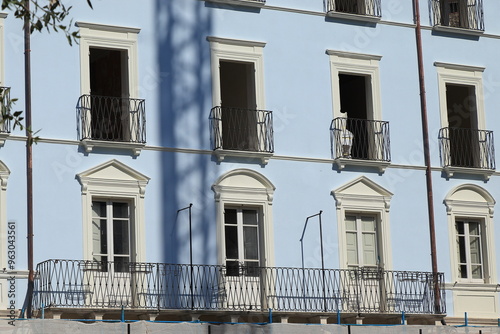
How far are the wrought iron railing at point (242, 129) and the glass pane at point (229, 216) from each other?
4.77ft

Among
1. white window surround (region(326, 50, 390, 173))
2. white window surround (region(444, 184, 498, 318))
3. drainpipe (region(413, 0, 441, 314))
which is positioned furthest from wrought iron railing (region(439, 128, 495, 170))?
white window surround (region(326, 50, 390, 173))

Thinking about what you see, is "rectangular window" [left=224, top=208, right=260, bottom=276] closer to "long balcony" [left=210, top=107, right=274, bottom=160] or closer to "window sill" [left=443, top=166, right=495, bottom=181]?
"long balcony" [left=210, top=107, right=274, bottom=160]

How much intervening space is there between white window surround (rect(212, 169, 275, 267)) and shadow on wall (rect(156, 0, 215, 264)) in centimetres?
23

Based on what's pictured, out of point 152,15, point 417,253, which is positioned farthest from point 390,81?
point 152,15

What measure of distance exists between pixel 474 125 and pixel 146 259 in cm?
978

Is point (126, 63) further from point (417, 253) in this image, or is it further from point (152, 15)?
point (417, 253)

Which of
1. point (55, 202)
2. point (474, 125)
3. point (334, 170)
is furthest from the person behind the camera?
point (474, 125)

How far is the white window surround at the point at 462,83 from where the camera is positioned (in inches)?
1347

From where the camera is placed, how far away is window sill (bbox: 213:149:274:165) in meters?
31.1

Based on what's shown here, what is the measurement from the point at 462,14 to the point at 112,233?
11.4 meters

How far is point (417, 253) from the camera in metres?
33.3

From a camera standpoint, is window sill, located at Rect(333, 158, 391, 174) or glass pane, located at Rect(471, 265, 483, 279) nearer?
window sill, located at Rect(333, 158, 391, 174)

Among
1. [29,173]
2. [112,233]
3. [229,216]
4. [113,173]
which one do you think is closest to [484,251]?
[229,216]

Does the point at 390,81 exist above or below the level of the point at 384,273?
above
